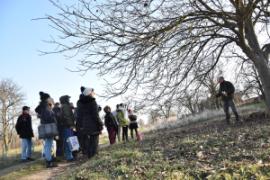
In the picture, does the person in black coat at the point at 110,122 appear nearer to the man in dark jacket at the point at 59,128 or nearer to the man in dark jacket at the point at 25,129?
the man in dark jacket at the point at 59,128

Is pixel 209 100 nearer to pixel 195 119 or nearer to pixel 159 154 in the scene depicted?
pixel 195 119

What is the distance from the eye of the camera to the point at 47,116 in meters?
12.0

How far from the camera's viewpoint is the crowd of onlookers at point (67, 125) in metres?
11.4

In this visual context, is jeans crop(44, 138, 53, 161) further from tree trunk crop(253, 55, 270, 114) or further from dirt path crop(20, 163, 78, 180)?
tree trunk crop(253, 55, 270, 114)

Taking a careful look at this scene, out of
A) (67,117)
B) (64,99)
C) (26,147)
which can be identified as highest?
(64,99)

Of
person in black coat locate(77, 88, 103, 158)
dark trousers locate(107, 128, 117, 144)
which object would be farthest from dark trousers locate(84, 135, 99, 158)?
dark trousers locate(107, 128, 117, 144)

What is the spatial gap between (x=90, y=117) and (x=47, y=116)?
1494 millimetres

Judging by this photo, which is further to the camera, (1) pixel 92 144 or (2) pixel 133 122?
(2) pixel 133 122

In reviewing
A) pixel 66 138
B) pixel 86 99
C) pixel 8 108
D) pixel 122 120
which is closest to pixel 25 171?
pixel 66 138

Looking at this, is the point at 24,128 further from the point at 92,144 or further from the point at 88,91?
the point at 88,91

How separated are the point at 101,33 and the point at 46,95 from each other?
9.19ft

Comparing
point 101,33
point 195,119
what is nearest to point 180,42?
point 101,33

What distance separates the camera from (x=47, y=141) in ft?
39.2

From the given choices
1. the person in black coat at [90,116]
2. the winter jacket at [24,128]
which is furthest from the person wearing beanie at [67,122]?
the winter jacket at [24,128]
